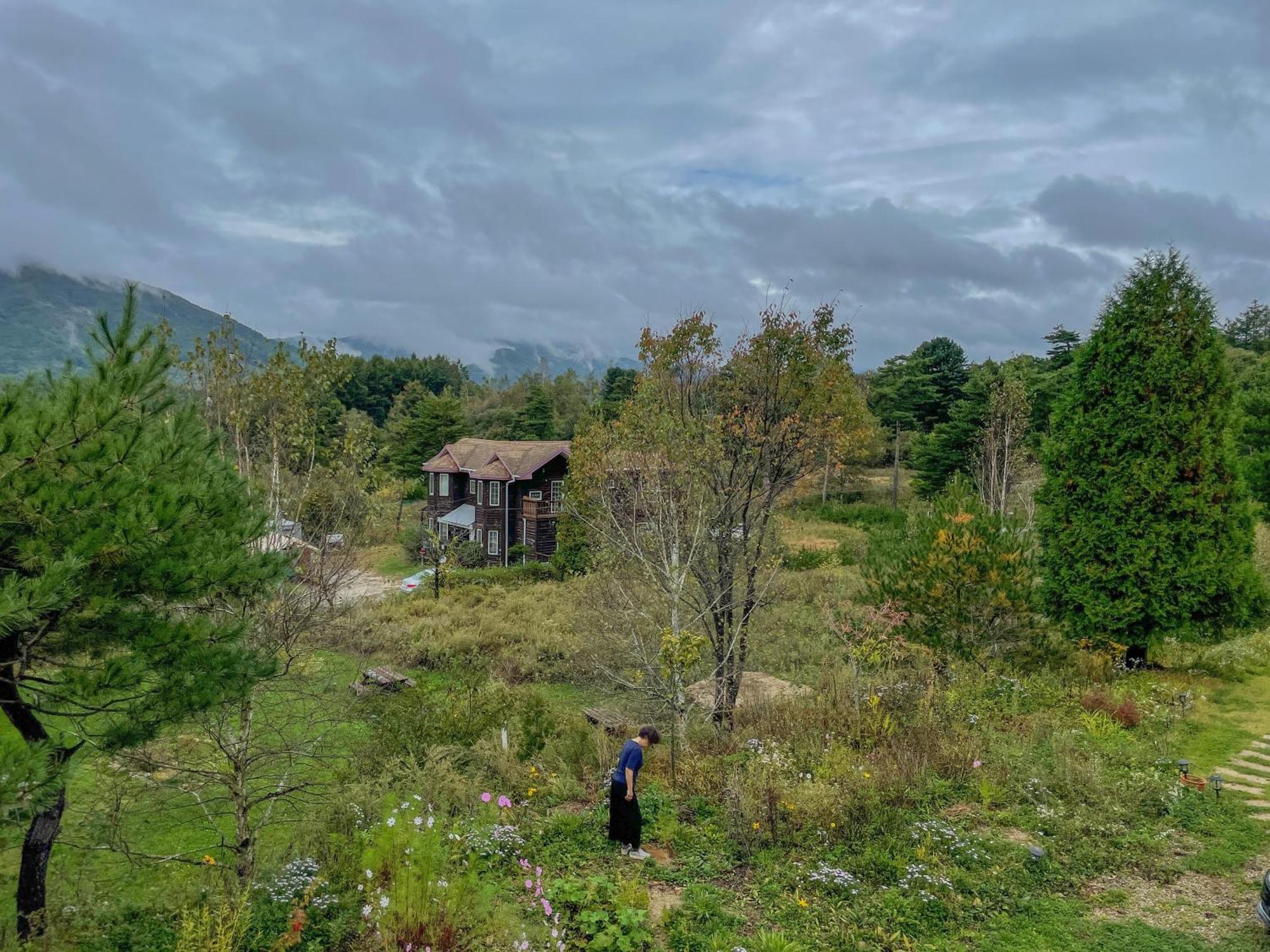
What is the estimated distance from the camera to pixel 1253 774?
28.6 feet

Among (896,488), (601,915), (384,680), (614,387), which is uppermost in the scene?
(614,387)

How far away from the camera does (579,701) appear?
585 inches

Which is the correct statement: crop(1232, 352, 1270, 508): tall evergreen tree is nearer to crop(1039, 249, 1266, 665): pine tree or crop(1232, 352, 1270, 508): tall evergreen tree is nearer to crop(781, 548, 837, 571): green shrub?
crop(781, 548, 837, 571): green shrub

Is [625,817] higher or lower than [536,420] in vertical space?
lower

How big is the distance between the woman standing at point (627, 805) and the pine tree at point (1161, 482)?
9.27 meters

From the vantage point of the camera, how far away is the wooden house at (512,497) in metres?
31.0

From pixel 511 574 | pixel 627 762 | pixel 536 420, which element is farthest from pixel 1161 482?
pixel 536 420

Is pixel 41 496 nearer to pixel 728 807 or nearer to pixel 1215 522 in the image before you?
pixel 728 807

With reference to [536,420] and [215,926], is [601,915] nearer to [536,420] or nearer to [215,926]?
[215,926]

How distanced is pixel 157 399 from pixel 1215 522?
1404 centimetres

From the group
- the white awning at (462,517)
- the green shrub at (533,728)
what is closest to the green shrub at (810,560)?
the white awning at (462,517)

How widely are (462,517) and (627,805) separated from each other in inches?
1147

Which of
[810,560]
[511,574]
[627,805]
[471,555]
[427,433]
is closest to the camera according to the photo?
[627,805]

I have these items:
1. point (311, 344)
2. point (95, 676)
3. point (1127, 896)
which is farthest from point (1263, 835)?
point (311, 344)
